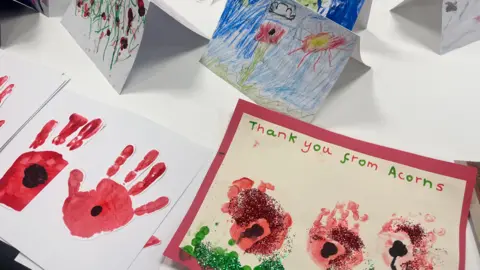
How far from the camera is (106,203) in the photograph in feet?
1.92

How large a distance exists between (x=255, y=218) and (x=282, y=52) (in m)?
0.26

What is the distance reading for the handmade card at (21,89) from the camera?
669 mm

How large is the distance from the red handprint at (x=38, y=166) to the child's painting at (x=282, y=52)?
0.78 ft

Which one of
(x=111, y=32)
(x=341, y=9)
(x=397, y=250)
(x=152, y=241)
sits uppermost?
(x=341, y=9)

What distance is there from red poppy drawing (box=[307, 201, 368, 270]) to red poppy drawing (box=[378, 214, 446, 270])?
30 mm

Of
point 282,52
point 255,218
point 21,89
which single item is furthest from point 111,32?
point 255,218

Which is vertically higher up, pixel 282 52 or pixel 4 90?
pixel 282 52

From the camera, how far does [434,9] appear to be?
33.8 inches

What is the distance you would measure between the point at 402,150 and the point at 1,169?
0.57 meters

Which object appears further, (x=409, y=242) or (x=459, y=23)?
(x=459, y=23)

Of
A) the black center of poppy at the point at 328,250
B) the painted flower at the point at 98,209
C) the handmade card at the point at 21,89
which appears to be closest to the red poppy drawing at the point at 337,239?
the black center of poppy at the point at 328,250

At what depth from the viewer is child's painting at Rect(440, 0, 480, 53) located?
0.74 m

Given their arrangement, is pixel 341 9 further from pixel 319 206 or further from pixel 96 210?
pixel 96 210

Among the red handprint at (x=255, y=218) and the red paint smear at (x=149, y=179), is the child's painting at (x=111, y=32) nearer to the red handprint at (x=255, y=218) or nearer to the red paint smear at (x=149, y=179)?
the red paint smear at (x=149, y=179)
